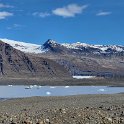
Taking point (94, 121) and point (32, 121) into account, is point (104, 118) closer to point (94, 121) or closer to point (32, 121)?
point (94, 121)

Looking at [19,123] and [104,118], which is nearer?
→ [19,123]

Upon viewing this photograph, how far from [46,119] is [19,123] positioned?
3.95ft

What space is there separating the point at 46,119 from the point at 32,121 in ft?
1.96

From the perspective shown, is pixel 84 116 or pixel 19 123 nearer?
pixel 19 123

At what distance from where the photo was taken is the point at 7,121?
18.3 meters

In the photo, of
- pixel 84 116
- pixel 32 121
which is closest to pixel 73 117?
pixel 84 116

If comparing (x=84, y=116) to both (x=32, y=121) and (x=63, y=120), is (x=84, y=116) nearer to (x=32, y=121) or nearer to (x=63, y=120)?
(x=63, y=120)

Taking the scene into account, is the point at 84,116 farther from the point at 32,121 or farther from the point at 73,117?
the point at 32,121

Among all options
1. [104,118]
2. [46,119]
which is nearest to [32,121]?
[46,119]

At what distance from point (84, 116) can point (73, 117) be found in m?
0.61

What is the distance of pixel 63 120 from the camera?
1795 cm

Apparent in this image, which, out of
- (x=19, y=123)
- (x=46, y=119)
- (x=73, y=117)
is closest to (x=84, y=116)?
(x=73, y=117)

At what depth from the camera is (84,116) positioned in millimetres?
18859

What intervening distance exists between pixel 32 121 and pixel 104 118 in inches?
120
